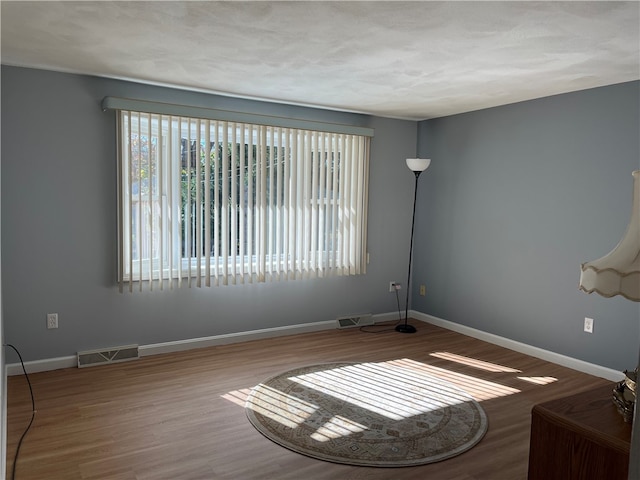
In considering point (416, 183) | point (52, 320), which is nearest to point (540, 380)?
point (416, 183)

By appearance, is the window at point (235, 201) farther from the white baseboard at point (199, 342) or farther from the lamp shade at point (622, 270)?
the lamp shade at point (622, 270)

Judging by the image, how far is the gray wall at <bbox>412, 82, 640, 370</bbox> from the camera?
4.04 m

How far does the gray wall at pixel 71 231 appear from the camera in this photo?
3.80 m

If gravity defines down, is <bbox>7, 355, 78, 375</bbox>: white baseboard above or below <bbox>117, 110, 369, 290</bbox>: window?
below

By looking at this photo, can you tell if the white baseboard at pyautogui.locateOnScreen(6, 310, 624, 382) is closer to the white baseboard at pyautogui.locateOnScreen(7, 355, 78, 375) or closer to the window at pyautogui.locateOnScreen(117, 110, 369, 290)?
the white baseboard at pyautogui.locateOnScreen(7, 355, 78, 375)

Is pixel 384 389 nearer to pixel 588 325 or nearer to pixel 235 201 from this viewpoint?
pixel 588 325

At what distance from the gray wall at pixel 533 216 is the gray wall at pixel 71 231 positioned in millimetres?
2152

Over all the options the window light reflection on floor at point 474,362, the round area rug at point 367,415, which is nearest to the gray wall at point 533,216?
the window light reflection on floor at point 474,362

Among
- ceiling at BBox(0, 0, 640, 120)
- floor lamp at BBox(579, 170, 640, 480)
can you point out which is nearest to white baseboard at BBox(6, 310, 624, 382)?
ceiling at BBox(0, 0, 640, 120)

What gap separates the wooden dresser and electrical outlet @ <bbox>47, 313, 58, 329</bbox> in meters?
3.51

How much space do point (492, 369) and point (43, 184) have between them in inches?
153

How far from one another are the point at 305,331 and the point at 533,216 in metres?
2.46

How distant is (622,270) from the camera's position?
5.99 feet

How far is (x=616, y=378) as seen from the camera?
404 centimetres
